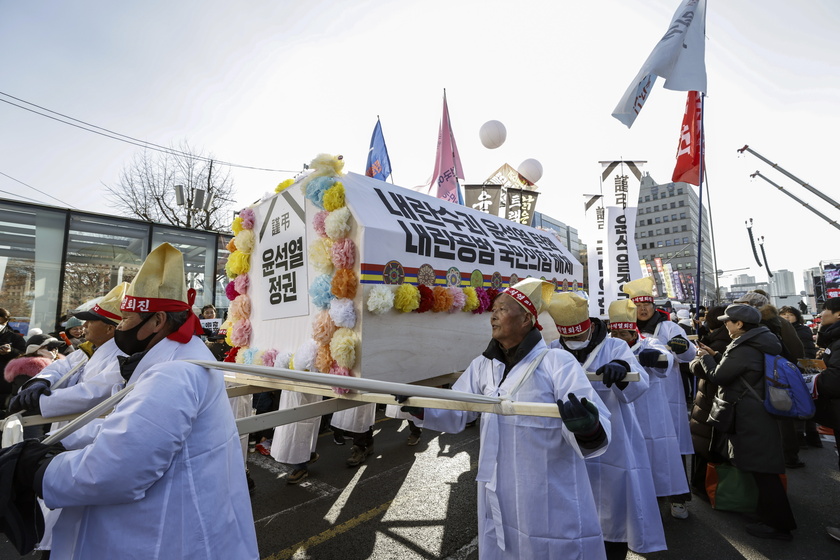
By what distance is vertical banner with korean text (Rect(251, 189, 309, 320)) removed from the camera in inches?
141

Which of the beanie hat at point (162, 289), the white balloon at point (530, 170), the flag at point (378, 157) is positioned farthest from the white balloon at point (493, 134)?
the beanie hat at point (162, 289)

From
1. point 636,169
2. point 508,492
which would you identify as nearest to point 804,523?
point 508,492

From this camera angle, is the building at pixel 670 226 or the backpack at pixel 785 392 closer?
the backpack at pixel 785 392

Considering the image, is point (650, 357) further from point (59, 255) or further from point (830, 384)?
point (59, 255)

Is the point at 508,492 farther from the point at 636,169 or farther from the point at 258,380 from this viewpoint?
the point at 636,169

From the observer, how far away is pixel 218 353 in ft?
19.4

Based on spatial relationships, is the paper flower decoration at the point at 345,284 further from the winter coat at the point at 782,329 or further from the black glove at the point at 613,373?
the winter coat at the point at 782,329

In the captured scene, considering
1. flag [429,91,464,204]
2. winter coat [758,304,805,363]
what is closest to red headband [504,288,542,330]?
winter coat [758,304,805,363]

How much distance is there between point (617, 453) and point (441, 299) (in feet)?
5.75

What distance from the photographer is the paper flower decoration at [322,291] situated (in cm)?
316

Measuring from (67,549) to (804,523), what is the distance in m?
5.42

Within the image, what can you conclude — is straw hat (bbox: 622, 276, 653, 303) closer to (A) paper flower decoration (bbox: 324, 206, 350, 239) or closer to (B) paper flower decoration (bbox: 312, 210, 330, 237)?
(A) paper flower decoration (bbox: 324, 206, 350, 239)

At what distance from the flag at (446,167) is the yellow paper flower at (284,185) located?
16.6ft

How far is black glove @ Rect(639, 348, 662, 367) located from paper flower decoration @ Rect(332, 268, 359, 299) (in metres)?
2.42
